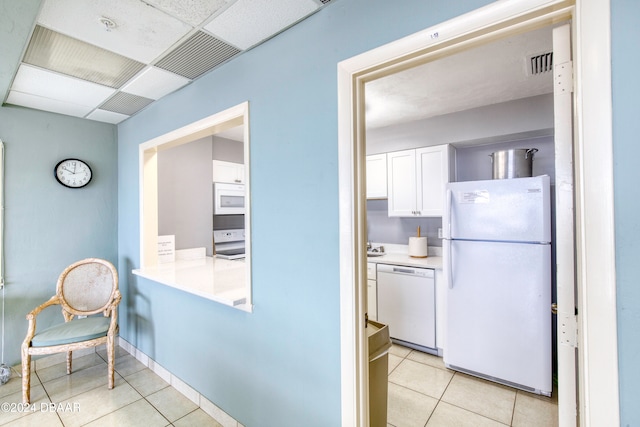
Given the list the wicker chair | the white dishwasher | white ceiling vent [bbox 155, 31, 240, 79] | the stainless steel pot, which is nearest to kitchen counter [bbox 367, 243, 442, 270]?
the white dishwasher

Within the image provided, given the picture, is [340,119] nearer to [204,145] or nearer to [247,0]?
[247,0]

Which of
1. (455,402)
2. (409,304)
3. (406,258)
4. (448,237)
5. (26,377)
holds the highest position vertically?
(448,237)

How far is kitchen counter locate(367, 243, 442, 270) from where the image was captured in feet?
10.3

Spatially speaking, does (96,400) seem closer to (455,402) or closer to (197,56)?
(197,56)

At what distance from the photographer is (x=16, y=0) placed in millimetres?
1317

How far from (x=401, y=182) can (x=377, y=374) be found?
2434mm

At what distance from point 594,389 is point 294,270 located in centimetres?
119

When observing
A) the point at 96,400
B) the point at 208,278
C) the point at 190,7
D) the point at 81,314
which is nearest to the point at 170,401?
the point at 96,400

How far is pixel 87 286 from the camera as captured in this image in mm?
2814

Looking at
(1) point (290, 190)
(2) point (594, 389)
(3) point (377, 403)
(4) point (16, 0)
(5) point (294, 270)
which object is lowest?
(3) point (377, 403)

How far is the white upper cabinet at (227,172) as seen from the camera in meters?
3.79

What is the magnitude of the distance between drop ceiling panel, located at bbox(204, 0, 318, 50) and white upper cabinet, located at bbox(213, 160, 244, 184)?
7.52 ft

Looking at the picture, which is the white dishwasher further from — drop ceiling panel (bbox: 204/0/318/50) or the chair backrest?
the chair backrest

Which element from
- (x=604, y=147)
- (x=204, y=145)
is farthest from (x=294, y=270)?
(x=204, y=145)
